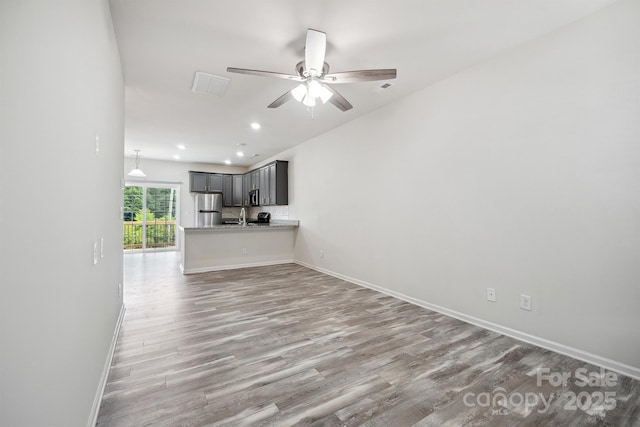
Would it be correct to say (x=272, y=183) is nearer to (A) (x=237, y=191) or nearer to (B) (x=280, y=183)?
(B) (x=280, y=183)

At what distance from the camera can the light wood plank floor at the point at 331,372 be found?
5.31 ft

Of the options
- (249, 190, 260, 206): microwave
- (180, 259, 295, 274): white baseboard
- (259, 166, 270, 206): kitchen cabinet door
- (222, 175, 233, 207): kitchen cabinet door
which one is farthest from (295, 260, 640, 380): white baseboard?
(222, 175, 233, 207): kitchen cabinet door

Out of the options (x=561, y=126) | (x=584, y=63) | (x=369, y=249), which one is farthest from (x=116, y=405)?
(x=584, y=63)

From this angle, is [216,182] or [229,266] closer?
[229,266]

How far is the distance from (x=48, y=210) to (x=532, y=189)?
10.5ft

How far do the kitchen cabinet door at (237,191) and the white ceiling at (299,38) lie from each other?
4.73 meters

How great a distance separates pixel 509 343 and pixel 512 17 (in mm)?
2708

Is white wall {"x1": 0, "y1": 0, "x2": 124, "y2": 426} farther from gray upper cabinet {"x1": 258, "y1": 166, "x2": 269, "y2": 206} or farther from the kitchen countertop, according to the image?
gray upper cabinet {"x1": 258, "y1": 166, "x2": 269, "y2": 206}

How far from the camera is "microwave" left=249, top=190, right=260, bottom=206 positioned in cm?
775

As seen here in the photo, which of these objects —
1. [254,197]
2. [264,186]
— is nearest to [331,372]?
[264,186]

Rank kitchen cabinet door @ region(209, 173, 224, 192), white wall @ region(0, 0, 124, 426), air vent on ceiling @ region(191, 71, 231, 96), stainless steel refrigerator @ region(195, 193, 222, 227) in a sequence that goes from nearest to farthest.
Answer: white wall @ region(0, 0, 124, 426), air vent on ceiling @ region(191, 71, 231, 96), stainless steel refrigerator @ region(195, 193, 222, 227), kitchen cabinet door @ region(209, 173, 224, 192)

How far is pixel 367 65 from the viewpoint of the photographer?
2.97 m

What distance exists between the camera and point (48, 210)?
3.05ft

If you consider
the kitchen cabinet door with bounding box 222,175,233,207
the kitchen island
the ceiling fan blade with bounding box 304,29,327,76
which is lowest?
the kitchen island
